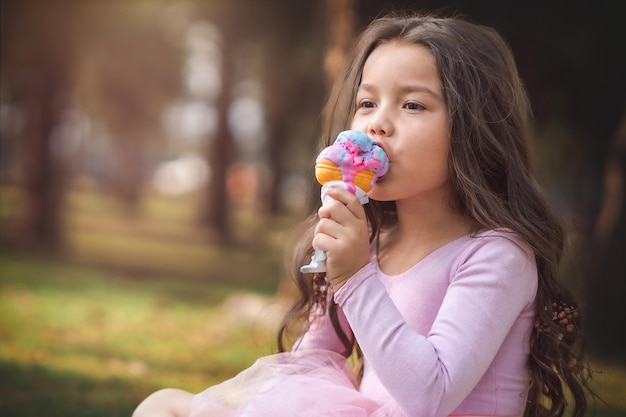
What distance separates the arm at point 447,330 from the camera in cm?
143

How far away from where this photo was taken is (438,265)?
5.57 feet

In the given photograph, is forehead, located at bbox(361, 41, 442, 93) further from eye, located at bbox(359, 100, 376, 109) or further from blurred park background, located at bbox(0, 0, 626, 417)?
blurred park background, located at bbox(0, 0, 626, 417)

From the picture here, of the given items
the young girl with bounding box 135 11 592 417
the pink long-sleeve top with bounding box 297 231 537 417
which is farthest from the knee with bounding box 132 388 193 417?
Result: the pink long-sleeve top with bounding box 297 231 537 417

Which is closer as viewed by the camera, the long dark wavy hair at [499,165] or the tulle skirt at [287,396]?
the tulle skirt at [287,396]

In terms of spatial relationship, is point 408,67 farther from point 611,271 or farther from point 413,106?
point 611,271

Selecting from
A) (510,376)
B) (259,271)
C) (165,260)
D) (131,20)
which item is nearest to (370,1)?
(510,376)

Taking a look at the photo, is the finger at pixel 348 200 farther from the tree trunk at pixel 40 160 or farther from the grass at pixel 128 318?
the tree trunk at pixel 40 160

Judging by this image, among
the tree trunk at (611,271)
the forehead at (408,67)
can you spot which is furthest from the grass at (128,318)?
the forehead at (408,67)

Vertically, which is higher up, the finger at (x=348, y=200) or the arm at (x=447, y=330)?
the finger at (x=348, y=200)

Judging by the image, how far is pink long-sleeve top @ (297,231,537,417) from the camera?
1.44 metres

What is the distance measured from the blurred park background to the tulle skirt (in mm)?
600

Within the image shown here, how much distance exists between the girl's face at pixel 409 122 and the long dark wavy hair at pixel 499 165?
0.03m

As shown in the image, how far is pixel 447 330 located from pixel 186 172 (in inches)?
618

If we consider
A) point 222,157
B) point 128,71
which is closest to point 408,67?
point 222,157
